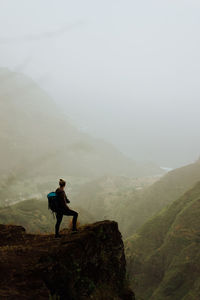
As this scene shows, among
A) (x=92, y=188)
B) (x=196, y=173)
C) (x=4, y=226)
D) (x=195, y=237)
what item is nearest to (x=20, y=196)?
(x=92, y=188)

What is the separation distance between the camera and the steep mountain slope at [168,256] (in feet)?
101

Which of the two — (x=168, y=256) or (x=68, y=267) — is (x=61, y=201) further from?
(x=168, y=256)

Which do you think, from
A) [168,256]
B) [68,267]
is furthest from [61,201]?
[168,256]

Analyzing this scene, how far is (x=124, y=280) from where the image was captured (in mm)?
11336

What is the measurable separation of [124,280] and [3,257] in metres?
5.58

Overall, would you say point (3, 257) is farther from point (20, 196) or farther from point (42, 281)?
point (20, 196)

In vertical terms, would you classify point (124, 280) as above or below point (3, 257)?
below

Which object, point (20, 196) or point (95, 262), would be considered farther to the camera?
point (20, 196)

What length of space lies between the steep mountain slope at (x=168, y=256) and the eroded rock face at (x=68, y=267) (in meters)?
14.8

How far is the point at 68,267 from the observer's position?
8430 millimetres

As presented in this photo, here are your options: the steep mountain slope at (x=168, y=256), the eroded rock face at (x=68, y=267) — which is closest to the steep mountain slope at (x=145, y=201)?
the steep mountain slope at (x=168, y=256)

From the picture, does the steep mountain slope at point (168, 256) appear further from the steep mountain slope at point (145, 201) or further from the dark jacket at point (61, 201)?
the steep mountain slope at point (145, 201)

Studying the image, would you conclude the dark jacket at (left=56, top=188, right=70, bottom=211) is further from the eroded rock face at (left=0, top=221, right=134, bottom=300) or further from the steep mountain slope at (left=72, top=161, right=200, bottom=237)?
the steep mountain slope at (left=72, top=161, right=200, bottom=237)

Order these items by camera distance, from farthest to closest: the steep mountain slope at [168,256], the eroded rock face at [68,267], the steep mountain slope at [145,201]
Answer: the steep mountain slope at [145,201] → the steep mountain slope at [168,256] → the eroded rock face at [68,267]
